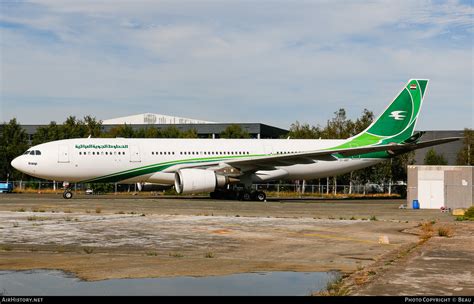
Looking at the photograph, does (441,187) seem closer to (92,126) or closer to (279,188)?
(279,188)

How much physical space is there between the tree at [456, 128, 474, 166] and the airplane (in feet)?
101

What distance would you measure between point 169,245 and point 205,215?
904cm

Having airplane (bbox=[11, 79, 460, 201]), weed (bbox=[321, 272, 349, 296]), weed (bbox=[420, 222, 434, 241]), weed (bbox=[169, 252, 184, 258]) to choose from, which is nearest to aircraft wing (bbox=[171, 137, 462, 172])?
airplane (bbox=[11, 79, 460, 201])

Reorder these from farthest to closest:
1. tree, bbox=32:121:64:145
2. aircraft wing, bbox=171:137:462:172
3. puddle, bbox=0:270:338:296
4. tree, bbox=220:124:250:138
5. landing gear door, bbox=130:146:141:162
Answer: tree, bbox=220:124:250:138 < tree, bbox=32:121:64:145 < aircraft wing, bbox=171:137:462:172 < landing gear door, bbox=130:146:141:162 < puddle, bbox=0:270:338:296

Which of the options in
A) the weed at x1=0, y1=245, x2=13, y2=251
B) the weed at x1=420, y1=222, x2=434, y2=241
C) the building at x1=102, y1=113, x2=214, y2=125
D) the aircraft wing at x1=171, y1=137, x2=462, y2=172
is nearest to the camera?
the weed at x1=0, y1=245, x2=13, y2=251

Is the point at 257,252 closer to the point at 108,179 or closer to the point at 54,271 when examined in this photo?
the point at 54,271

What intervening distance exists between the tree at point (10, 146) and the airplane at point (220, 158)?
97.8 feet

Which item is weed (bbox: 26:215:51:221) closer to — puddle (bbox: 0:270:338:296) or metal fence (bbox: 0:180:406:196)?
puddle (bbox: 0:270:338:296)

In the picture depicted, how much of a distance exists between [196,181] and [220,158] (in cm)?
440

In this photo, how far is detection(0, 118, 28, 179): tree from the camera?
207ft

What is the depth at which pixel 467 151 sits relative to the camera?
72250 mm

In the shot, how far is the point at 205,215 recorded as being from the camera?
74.0ft

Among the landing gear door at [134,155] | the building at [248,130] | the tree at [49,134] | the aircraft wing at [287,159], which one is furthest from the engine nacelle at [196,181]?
the building at [248,130]

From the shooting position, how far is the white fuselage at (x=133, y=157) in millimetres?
34688
